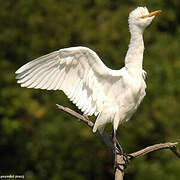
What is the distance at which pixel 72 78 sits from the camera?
661 cm

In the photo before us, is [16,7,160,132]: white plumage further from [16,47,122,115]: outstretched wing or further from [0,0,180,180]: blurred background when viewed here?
[0,0,180,180]: blurred background

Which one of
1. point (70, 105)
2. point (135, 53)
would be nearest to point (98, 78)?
point (135, 53)

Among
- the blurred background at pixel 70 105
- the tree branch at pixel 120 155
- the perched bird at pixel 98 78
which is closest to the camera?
the tree branch at pixel 120 155

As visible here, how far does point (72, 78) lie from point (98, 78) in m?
0.27

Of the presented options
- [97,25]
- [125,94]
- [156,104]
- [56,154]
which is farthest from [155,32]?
[125,94]

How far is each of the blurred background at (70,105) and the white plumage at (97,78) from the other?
413 cm

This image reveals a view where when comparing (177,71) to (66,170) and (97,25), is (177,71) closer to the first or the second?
(97,25)

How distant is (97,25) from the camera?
12938 millimetres

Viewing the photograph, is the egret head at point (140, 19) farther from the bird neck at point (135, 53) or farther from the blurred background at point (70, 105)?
the blurred background at point (70, 105)

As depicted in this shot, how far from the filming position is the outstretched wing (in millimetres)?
6520

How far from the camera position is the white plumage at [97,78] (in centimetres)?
650

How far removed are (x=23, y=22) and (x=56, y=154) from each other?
2688 mm

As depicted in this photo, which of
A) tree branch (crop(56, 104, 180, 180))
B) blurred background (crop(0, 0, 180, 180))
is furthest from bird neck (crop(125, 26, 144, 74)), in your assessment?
blurred background (crop(0, 0, 180, 180))

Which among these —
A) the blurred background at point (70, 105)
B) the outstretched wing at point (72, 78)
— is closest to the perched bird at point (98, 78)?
the outstretched wing at point (72, 78)
